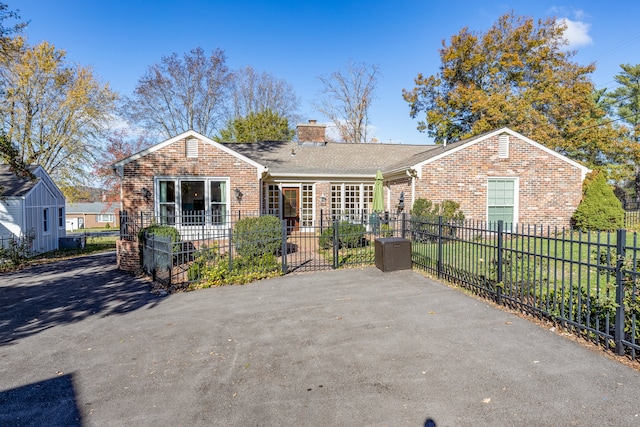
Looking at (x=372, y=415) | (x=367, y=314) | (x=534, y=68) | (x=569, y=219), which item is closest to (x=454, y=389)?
(x=372, y=415)

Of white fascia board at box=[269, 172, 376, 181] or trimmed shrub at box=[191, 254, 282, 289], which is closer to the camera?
trimmed shrub at box=[191, 254, 282, 289]

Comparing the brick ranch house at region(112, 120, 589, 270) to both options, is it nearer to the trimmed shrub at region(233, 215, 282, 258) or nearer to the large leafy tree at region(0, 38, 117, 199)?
the trimmed shrub at region(233, 215, 282, 258)

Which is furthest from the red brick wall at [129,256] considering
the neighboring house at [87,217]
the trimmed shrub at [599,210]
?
the neighboring house at [87,217]

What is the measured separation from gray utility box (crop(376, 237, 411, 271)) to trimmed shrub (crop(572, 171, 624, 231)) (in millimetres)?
9733

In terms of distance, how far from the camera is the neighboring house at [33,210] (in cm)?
1656

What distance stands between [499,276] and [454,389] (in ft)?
10.5

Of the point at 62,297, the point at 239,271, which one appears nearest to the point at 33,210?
the point at 62,297

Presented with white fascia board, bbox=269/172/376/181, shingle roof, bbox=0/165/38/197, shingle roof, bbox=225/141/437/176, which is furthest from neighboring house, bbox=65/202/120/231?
white fascia board, bbox=269/172/376/181

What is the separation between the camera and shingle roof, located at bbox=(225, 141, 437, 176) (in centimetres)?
1700

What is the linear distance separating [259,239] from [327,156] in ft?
34.0

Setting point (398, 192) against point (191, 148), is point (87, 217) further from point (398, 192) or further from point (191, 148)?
point (398, 192)

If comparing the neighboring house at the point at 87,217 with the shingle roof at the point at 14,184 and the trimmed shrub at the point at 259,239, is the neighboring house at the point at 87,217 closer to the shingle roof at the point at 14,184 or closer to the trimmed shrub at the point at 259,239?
the shingle roof at the point at 14,184

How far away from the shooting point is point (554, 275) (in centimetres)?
508

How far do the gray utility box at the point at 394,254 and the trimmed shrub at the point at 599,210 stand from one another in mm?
9733
